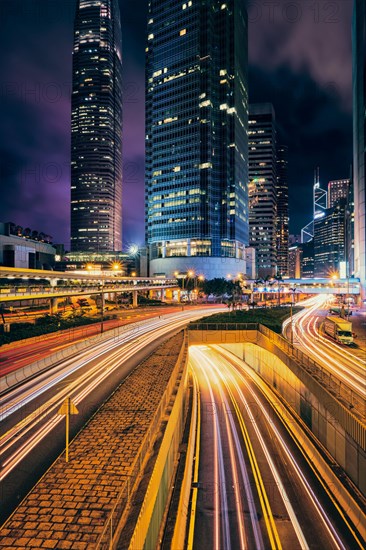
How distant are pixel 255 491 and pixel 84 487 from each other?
856 cm

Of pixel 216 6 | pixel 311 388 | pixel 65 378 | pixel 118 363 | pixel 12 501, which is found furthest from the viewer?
pixel 216 6

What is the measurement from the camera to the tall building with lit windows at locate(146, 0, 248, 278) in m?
129

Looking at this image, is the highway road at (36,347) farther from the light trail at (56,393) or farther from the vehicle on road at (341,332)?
the vehicle on road at (341,332)

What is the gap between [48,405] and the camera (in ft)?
61.6

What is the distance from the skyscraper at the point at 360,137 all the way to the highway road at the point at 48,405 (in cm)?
8989

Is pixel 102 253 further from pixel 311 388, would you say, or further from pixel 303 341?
pixel 311 388

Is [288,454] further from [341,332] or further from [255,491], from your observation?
[341,332]

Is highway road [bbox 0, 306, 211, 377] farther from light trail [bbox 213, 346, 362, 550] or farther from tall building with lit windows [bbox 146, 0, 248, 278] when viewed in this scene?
tall building with lit windows [bbox 146, 0, 248, 278]

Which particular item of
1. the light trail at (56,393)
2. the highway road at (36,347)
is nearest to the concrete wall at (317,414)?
the light trail at (56,393)

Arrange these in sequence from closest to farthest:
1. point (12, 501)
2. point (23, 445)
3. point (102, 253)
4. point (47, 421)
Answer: point (12, 501) → point (23, 445) → point (47, 421) → point (102, 253)

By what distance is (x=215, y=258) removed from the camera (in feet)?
420

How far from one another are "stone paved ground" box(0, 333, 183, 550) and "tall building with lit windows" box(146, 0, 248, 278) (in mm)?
109804

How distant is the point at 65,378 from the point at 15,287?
17.1 metres

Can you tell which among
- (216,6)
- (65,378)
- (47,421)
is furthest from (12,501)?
(216,6)
